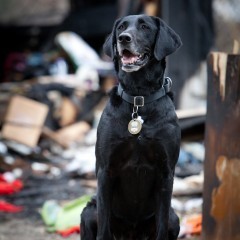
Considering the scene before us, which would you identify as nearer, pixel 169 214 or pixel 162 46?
pixel 162 46

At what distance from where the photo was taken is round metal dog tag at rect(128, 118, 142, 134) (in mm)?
3012

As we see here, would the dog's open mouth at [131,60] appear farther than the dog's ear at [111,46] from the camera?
No

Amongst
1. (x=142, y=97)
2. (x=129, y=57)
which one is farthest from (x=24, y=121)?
(x=129, y=57)

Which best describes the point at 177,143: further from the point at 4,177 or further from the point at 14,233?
the point at 4,177

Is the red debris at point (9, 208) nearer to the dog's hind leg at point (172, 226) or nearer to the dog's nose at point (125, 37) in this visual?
the dog's hind leg at point (172, 226)

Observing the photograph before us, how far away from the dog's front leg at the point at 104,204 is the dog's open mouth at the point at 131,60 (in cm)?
63

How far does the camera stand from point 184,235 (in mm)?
4324

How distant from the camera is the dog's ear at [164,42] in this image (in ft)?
9.93

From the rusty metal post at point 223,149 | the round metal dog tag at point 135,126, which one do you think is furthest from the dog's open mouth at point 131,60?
the rusty metal post at point 223,149

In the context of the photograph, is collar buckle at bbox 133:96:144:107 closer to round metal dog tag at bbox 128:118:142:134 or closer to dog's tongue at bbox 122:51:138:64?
round metal dog tag at bbox 128:118:142:134

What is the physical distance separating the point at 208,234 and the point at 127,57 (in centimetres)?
154

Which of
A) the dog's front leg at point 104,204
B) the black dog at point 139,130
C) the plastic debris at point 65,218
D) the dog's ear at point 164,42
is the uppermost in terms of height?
the dog's ear at point 164,42

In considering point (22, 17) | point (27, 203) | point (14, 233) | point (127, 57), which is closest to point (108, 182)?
point (127, 57)

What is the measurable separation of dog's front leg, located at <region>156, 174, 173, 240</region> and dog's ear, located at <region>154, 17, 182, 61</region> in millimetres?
718
